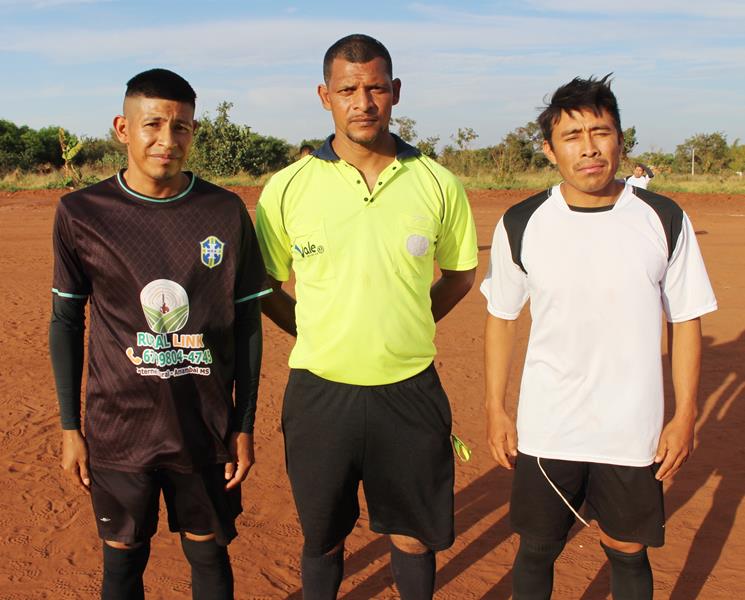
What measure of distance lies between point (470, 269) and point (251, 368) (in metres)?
0.94

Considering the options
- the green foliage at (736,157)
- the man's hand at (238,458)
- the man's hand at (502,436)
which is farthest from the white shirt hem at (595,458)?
the green foliage at (736,157)

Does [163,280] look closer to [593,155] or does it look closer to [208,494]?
[208,494]

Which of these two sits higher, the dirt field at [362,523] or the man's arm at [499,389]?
the man's arm at [499,389]

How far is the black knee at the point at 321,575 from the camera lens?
113 inches

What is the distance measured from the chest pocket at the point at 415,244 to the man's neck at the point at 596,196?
48cm

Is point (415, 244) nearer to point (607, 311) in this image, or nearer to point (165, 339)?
point (607, 311)

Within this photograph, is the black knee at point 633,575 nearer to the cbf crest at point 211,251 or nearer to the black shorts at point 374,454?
the black shorts at point 374,454

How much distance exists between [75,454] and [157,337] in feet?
1.69

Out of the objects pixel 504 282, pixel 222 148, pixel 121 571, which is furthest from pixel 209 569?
pixel 222 148

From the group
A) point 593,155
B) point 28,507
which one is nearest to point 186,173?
point 593,155

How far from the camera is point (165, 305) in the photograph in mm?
2539

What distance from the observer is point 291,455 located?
9.29ft

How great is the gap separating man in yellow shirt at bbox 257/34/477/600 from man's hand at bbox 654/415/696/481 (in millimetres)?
725

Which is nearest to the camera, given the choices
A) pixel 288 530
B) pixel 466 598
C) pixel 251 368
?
pixel 251 368
